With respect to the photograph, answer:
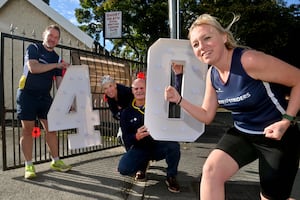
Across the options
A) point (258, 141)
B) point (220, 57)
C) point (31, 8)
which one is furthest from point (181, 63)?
point (31, 8)

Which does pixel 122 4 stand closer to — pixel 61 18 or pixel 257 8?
pixel 257 8

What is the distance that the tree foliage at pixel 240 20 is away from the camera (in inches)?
952

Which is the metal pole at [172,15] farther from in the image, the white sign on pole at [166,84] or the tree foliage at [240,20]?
the tree foliage at [240,20]

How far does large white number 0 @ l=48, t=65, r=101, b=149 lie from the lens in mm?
4223

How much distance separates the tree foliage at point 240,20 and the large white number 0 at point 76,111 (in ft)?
64.5

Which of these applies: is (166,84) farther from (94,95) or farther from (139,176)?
(94,95)

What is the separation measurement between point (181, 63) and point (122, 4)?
23291 mm

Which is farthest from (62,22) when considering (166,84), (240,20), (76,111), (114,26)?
(240,20)

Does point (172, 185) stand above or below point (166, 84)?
below

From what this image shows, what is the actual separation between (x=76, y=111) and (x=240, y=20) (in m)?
21.5

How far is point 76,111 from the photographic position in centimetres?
440

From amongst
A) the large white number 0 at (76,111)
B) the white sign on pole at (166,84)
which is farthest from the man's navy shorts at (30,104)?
the white sign on pole at (166,84)

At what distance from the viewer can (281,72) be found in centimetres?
232

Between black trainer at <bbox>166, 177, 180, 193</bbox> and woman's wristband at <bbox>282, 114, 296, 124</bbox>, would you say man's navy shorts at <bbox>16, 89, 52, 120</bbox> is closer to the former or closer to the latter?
black trainer at <bbox>166, 177, 180, 193</bbox>
